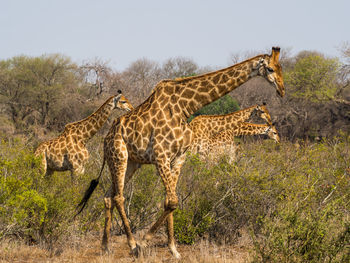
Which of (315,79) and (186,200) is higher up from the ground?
(315,79)

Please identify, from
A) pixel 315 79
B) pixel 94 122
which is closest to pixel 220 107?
pixel 315 79

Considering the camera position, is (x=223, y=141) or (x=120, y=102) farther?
(x=223, y=141)

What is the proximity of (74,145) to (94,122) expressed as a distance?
647mm

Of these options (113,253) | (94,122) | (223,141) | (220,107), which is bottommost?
(113,253)

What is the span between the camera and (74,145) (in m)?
9.75

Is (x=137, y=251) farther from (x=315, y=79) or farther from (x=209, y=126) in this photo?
(x=315, y=79)

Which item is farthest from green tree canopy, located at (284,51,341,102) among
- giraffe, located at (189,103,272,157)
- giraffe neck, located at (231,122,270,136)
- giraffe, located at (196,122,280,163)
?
giraffe, located at (189,103,272,157)

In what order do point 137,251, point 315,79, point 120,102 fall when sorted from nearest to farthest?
point 137,251 → point 120,102 → point 315,79

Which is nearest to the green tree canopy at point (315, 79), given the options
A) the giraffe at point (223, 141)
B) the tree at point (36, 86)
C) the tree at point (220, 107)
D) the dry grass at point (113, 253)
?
the tree at point (220, 107)

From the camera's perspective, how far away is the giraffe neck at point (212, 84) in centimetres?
618

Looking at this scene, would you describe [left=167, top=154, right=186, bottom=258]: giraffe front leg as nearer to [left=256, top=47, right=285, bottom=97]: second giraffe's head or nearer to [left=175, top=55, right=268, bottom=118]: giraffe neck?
[left=175, top=55, right=268, bottom=118]: giraffe neck

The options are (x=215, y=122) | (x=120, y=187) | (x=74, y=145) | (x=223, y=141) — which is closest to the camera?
(x=120, y=187)

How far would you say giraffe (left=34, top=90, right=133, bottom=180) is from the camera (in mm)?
9625

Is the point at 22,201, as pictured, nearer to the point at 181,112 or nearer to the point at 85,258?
the point at 85,258
